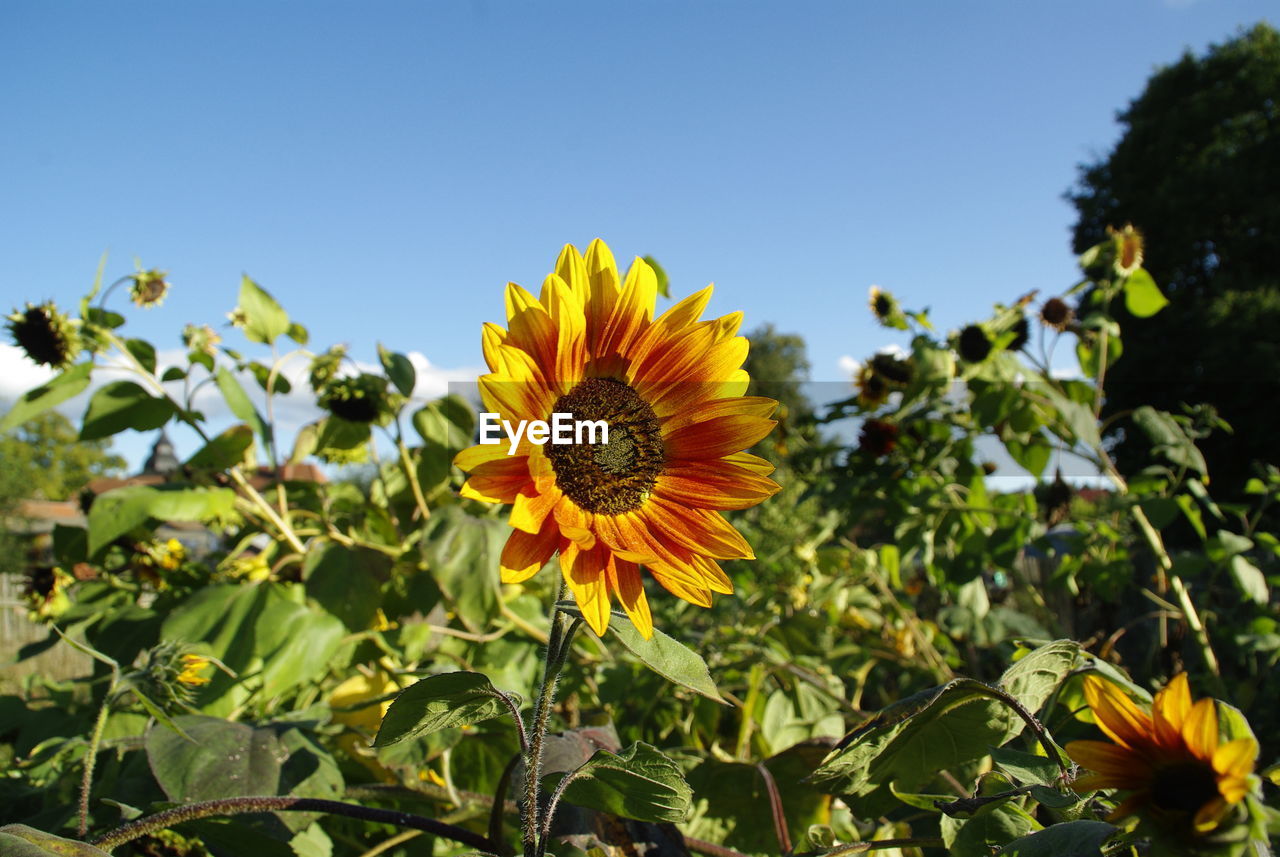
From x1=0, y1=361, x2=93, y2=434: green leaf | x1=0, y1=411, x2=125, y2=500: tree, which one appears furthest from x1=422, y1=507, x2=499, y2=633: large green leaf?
x1=0, y1=411, x2=125, y2=500: tree

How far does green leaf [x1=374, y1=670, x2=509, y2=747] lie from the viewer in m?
0.51

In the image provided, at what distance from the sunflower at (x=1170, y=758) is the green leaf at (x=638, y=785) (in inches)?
8.9

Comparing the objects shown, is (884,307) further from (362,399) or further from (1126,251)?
(362,399)

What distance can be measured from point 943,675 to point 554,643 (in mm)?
1587

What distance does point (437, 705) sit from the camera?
520mm

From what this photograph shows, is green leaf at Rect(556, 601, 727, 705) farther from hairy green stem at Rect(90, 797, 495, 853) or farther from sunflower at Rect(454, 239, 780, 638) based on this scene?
hairy green stem at Rect(90, 797, 495, 853)

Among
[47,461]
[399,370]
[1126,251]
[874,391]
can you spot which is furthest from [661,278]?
[47,461]

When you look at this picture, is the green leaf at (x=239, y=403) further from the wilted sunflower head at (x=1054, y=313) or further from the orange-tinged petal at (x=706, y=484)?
the wilted sunflower head at (x=1054, y=313)

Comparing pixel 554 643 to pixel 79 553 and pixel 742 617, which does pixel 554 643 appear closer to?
pixel 79 553

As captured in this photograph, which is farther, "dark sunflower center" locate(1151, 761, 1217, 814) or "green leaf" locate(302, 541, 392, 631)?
"green leaf" locate(302, 541, 392, 631)

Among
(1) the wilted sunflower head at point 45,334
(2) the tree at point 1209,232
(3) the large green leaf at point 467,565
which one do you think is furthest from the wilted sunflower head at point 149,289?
(2) the tree at point 1209,232

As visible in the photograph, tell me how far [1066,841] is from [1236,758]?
93 mm

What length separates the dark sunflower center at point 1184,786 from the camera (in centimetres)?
42

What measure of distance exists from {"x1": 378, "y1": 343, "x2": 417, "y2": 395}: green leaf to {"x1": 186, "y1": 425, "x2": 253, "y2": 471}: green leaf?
34 cm
